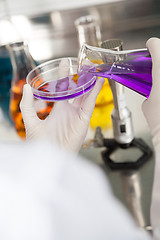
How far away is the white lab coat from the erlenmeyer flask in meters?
0.30

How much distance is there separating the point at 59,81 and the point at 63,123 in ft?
0.36

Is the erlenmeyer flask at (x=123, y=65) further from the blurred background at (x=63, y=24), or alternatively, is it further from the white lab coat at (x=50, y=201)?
the blurred background at (x=63, y=24)

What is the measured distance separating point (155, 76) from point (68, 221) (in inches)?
14.6

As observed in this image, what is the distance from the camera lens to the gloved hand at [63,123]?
2.40ft

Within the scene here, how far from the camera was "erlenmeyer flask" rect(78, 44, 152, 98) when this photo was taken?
2.15ft

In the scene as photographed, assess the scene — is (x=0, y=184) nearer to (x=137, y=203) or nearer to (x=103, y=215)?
(x=103, y=215)

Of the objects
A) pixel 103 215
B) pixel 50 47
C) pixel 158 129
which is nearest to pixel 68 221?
pixel 103 215

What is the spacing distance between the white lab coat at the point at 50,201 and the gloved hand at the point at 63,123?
12.2 inches

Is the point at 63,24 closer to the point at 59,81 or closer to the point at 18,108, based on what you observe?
the point at 18,108

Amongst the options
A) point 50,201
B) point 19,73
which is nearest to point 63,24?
point 19,73

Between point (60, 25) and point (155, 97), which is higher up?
point (60, 25)

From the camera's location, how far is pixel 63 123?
2.48 ft

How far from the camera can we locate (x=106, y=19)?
1.31 m

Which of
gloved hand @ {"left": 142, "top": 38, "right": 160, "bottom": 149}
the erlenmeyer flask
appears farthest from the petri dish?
gloved hand @ {"left": 142, "top": 38, "right": 160, "bottom": 149}
